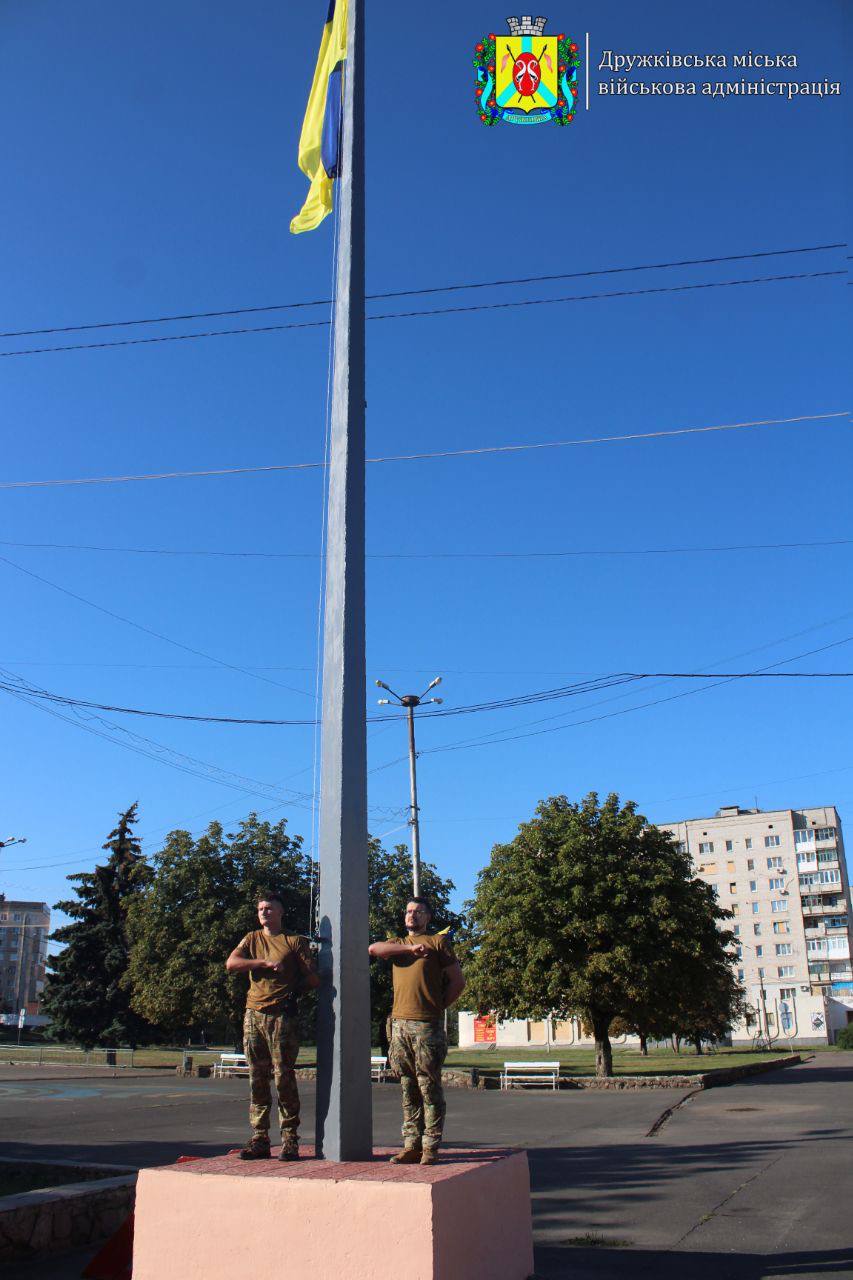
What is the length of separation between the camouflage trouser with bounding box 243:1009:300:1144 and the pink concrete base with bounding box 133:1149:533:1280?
1.23 feet

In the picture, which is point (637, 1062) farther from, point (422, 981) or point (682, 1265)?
point (422, 981)

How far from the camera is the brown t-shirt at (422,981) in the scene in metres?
5.84

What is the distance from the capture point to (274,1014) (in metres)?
6.02

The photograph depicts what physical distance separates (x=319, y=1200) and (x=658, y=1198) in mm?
5203

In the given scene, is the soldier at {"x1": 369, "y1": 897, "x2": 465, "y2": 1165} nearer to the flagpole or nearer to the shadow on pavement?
the flagpole

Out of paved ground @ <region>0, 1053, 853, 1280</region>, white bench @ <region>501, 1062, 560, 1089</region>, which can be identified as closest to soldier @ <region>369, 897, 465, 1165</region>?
paved ground @ <region>0, 1053, 853, 1280</region>

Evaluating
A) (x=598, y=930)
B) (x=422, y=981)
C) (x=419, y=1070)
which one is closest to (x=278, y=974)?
(x=422, y=981)

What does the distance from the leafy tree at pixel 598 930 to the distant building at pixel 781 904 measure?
48.7 meters

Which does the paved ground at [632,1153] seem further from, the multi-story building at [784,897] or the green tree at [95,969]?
the multi-story building at [784,897]

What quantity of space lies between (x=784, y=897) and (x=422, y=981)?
83.2 metres

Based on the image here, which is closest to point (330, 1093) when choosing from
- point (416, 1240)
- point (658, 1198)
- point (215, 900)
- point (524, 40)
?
point (416, 1240)

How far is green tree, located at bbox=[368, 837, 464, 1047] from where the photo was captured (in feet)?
111

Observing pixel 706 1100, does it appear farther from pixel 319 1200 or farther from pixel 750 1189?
pixel 319 1200

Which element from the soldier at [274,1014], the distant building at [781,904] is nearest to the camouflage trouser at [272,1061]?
the soldier at [274,1014]
